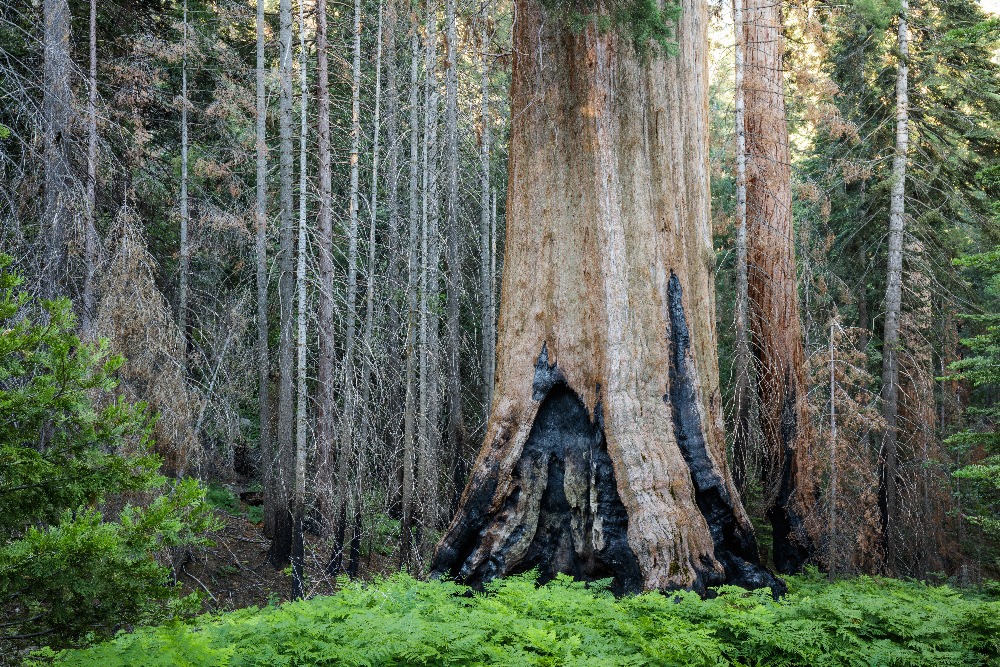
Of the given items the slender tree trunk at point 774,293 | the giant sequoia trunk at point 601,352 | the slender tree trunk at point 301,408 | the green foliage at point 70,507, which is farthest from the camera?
the slender tree trunk at point 301,408

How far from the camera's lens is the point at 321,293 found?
1055 cm

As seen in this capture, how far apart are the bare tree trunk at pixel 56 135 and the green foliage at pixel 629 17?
627cm

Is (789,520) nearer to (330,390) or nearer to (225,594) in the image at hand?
(330,390)

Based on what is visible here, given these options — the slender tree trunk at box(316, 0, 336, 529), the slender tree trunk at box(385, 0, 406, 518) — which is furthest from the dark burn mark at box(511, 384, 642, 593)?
the slender tree trunk at box(385, 0, 406, 518)

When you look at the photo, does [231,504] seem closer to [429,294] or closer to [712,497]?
[429,294]

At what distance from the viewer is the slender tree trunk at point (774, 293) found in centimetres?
987

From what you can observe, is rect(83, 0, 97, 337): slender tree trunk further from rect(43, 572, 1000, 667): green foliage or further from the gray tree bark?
rect(43, 572, 1000, 667): green foliage

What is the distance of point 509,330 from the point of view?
6.18 meters

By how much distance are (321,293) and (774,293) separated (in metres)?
6.59

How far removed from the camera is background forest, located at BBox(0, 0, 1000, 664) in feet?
11.7

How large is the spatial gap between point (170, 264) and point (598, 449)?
12044mm

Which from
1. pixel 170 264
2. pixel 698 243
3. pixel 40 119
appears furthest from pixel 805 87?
pixel 170 264

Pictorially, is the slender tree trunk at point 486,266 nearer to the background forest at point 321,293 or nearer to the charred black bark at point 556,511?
the background forest at point 321,293

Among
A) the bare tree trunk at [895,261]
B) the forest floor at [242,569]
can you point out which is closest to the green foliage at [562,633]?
the forest floor at [242,569]
